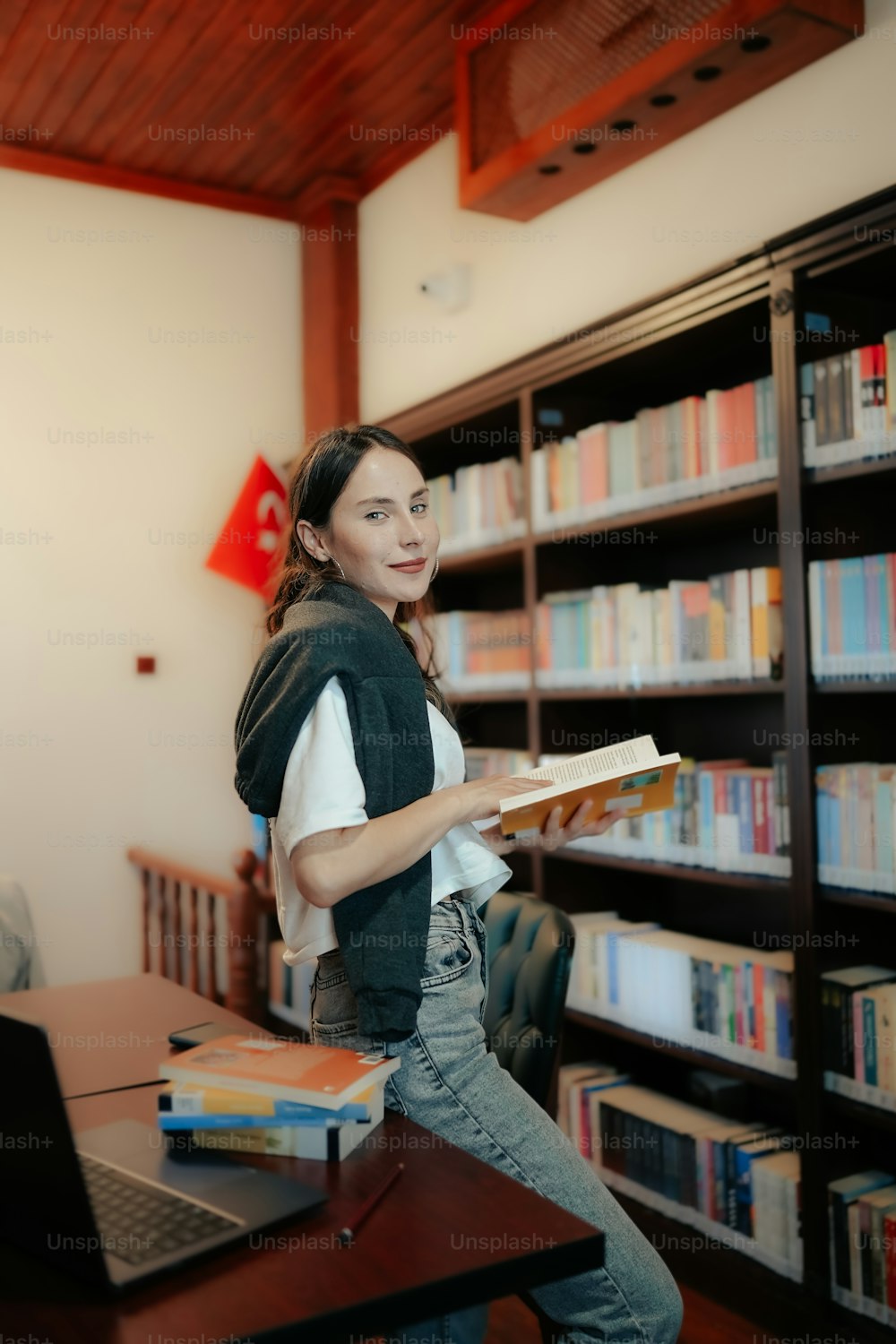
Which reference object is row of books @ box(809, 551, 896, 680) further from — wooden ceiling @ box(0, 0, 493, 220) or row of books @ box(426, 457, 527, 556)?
wooden ceiling @ box(0, 0, 493, 220)

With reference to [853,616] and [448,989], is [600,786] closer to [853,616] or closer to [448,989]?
[448,989]

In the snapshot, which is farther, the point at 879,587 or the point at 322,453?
the point at 879,587

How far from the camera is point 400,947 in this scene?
125cm

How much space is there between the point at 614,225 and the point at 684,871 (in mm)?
1646

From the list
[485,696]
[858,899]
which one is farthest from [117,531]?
[858,899]

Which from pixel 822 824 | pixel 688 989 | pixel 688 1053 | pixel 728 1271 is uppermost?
pixel 822 824

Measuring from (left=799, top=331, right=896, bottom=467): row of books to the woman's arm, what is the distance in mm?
1280

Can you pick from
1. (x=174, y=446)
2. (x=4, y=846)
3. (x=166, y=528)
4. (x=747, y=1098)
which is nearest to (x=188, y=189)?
(x=174, y=446)

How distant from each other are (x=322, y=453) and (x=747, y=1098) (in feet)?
6.33

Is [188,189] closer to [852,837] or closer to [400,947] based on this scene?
[852,837]

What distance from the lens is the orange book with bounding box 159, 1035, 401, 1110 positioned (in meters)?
1.10

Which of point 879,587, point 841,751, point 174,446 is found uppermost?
point 174,446

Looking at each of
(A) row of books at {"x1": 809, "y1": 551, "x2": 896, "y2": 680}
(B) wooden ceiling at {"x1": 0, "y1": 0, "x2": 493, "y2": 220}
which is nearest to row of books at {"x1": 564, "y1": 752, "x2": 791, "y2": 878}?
(A) row of books at {"x1": 809, "y1": 551, "x2": 896, "y2": 680}

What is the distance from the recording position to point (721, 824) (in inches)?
96.1
